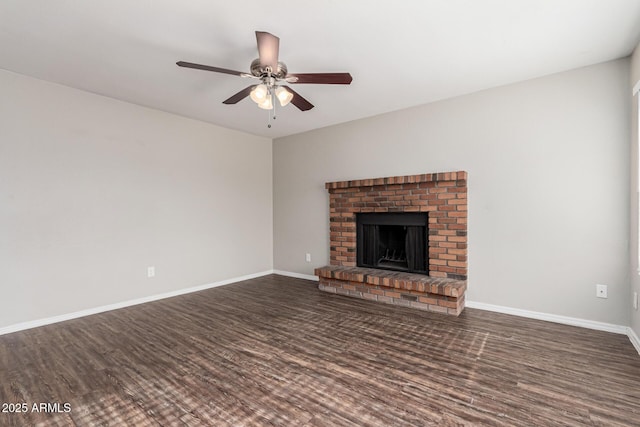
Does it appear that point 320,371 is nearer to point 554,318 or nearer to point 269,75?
→ point 269,75

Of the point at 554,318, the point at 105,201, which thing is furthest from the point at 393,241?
the point at 105,201

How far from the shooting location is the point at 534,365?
7.05 feet

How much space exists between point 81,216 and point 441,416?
3779mm

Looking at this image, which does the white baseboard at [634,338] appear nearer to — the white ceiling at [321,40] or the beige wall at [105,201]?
the white ceiling at [321,40]

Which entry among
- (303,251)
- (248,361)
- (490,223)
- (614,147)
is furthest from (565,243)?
(303,251)

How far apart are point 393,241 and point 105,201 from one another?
141 inches

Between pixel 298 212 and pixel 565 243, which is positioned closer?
pixel 565 243

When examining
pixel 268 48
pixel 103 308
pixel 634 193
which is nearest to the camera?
pixel 268 48

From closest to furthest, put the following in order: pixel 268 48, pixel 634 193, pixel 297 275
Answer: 1. pixel 268 48
2. pixel 634 193
3. pixel 297 275

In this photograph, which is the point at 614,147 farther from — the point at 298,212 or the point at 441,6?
the point at 298,212

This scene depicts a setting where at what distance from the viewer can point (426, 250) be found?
378cm

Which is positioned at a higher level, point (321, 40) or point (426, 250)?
point (321, 40)

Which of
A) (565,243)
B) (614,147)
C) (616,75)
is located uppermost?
(616,75)

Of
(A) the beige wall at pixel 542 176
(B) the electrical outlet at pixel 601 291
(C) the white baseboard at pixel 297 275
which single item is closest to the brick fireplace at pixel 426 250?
(A) the beige wall at pixel 542 176
